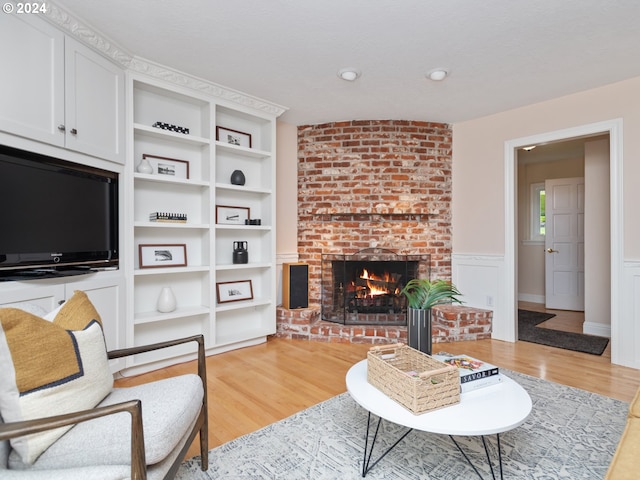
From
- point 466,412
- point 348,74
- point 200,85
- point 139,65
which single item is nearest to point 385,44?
point 348,74

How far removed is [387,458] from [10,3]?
3.01m

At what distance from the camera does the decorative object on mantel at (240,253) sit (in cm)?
341

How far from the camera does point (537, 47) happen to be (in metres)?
2.43

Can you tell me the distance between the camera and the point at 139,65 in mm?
2646

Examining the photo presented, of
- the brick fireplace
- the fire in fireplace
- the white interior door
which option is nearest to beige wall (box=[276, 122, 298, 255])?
the brick fireplace

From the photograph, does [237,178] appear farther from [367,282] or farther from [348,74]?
[367,282]

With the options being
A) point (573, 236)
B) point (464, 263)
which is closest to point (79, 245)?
point (464, 263)

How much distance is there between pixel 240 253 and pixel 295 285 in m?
0.71

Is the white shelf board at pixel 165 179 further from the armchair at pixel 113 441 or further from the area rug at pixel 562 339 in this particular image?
the area rug at pixel 562 339

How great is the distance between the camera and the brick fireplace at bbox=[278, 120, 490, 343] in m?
3.93

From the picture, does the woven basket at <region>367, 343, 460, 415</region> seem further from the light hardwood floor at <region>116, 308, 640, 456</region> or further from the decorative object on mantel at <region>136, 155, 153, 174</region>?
the decorative object on mantel at <region>136, 155, 153, 174</region>

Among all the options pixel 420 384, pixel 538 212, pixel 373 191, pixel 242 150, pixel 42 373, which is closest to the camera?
pixel 42 373

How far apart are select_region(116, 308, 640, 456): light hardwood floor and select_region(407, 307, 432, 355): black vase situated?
0.85m

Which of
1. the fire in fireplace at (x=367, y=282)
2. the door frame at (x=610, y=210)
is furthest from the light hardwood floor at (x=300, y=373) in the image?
the fire in fireplace at (x=367, y=282)
